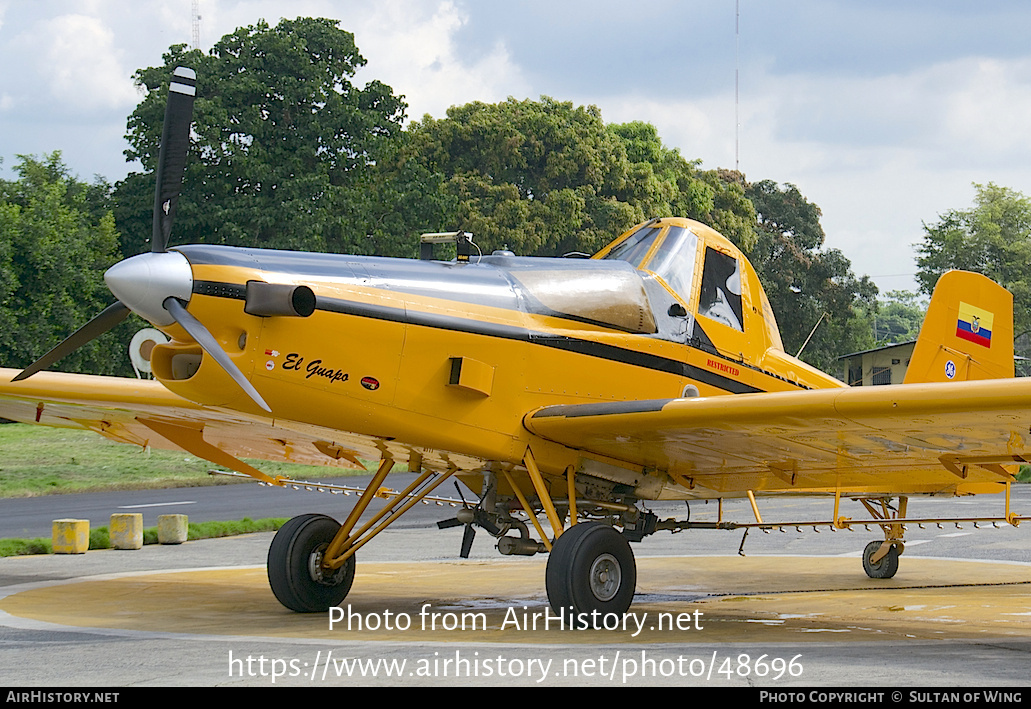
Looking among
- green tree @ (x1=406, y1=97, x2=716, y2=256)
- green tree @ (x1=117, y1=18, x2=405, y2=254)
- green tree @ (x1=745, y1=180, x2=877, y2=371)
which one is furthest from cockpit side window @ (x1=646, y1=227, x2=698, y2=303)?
green tree @ (x1=745, y1=180, x2=877, y2=371)

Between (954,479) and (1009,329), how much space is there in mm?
2104

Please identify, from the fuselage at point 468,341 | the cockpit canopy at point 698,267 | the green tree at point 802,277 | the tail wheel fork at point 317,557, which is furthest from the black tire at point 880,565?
the green tree at point 802,277

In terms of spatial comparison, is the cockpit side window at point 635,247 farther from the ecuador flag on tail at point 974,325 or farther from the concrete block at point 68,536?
the concrete block at point 68,536

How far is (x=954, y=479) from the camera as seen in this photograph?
34.8 ft

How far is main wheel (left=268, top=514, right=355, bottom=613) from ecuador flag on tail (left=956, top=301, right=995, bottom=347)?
664 cm

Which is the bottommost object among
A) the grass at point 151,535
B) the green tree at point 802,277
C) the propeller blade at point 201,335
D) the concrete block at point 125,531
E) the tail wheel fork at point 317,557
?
the grass at point 151,535

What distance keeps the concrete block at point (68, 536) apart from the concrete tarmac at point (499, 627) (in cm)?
A: 27

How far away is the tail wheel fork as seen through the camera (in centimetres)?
930

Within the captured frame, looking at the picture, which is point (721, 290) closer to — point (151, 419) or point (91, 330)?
point (91, 330)

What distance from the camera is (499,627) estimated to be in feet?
27.5

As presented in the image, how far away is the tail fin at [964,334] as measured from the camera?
11508 mm

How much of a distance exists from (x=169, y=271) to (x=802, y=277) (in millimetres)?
63360

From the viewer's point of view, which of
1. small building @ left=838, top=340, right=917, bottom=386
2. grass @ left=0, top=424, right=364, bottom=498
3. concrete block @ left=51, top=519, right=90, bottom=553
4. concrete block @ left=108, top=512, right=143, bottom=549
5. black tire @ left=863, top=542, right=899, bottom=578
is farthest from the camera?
small building @ left=838, top=340, right=917, bottom=386

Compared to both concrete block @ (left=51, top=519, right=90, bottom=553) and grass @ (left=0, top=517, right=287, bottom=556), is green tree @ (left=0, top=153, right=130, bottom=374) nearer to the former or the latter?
grass @ (left=0, top=517, right=287, bottom=556)
